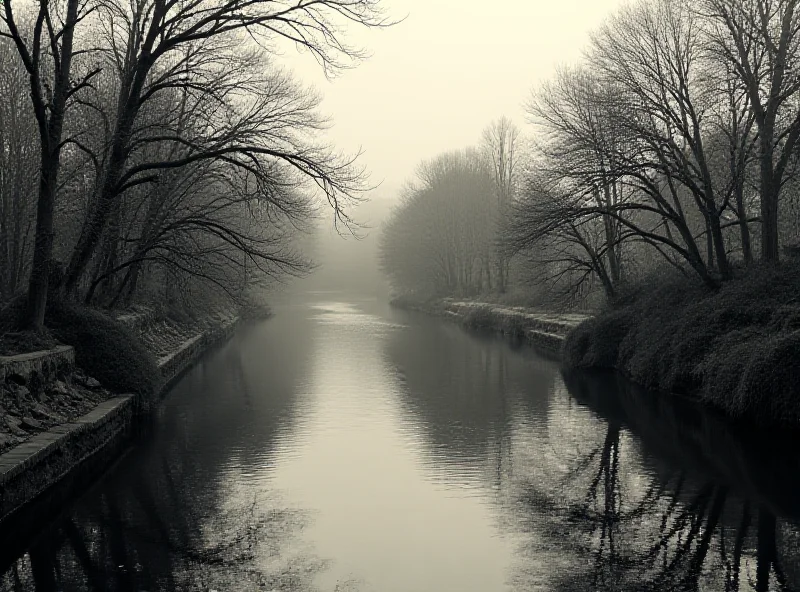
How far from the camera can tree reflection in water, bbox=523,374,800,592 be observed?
6996 mm

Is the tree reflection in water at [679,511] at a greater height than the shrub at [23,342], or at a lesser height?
lesser

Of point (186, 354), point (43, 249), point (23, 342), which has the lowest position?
point (186, 354)

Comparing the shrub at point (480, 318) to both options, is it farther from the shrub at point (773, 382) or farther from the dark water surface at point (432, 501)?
the shrub at point (773, 382)

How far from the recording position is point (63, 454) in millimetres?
10961

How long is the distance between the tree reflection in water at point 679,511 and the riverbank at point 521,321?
14197 millimetres

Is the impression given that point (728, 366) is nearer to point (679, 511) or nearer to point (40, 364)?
point (679, 511)

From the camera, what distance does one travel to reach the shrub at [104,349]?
50.9 ft

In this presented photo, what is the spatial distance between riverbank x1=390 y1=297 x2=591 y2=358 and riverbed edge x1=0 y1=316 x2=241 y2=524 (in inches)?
644

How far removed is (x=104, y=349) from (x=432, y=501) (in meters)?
8.44

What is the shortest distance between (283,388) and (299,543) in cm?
1259

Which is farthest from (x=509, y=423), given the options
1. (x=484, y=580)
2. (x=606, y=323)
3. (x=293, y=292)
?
(x=293, y=292)

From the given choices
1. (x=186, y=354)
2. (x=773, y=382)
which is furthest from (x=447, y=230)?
(x=773, y=382)

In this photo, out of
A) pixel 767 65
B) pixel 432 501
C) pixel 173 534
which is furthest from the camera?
pixel 767 65

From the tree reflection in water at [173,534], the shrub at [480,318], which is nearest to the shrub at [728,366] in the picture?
the tree reflection in water at [173,534]
